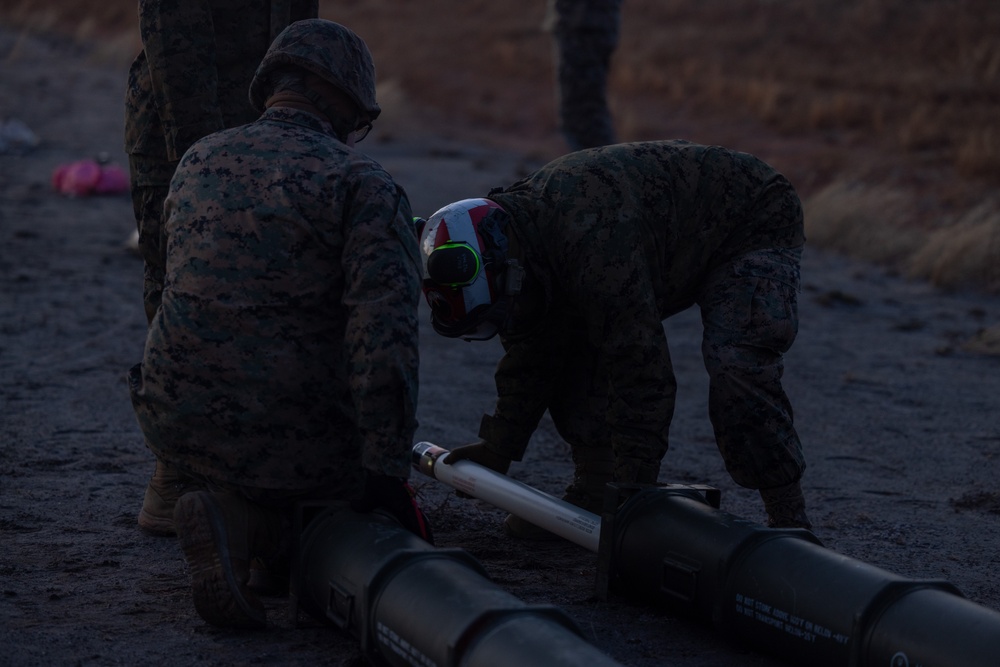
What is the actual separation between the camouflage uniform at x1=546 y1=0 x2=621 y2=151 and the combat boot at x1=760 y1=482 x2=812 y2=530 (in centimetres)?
722

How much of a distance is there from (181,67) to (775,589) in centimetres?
288

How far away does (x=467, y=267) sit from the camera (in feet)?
13.3

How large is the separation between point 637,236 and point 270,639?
69.2 inches

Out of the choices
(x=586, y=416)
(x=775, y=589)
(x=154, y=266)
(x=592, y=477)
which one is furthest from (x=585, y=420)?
(x=154, y=266)

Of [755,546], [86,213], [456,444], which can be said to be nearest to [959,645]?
[755,546]

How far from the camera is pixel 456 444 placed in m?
5.84

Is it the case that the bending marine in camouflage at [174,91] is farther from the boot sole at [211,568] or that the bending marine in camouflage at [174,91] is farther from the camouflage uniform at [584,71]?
the camouflage uniform at [584,71]

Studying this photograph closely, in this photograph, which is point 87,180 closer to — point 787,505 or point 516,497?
point 516,497

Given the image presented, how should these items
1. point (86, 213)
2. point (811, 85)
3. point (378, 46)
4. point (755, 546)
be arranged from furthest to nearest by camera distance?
point (378, 46)
point (811, 85)
point (86, 213)
point (755, 546)

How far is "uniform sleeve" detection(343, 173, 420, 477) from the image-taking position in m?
3.44

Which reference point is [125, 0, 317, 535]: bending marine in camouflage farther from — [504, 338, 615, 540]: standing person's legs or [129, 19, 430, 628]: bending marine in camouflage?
[504, 338, 615, 540]: standing person's legs

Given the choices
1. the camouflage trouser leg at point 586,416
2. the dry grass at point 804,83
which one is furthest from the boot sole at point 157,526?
the dry grass at point 804,83

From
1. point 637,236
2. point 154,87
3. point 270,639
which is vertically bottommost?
point 270,639

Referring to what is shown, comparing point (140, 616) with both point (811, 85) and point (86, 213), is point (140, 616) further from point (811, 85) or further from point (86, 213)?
point (811, 85)
